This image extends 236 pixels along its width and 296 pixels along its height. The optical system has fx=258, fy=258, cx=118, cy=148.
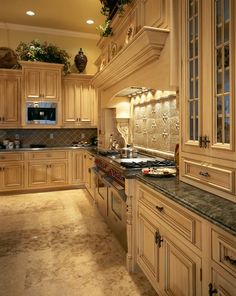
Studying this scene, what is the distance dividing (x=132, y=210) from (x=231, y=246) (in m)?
1.30

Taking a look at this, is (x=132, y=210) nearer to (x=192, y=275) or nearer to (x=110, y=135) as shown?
(x=192, y=275)

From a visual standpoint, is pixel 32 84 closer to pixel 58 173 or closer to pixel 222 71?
pixel 58 173

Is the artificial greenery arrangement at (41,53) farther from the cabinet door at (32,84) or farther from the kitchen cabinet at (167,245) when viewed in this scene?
the kitchen cabinet at (167,245)

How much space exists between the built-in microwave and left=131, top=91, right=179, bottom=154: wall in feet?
6.58

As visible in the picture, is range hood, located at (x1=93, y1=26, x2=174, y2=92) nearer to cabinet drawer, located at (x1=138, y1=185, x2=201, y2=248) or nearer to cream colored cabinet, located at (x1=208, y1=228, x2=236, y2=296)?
cabinet drawer, located at (x1=138, y1=185, x2=201, y2=248)

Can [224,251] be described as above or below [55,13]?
below

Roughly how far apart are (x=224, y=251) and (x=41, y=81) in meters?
4.98

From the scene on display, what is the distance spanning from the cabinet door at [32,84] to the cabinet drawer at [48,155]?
115cm

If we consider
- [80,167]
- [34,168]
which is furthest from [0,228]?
[80,167]

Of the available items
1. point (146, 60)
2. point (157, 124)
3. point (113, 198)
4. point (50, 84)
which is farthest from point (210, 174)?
point (50, 84)

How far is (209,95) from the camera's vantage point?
1.68 metres

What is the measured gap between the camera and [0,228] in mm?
3521

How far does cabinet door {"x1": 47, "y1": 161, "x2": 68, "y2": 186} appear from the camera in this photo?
543 centimetres

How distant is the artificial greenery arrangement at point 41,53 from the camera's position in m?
5.29
